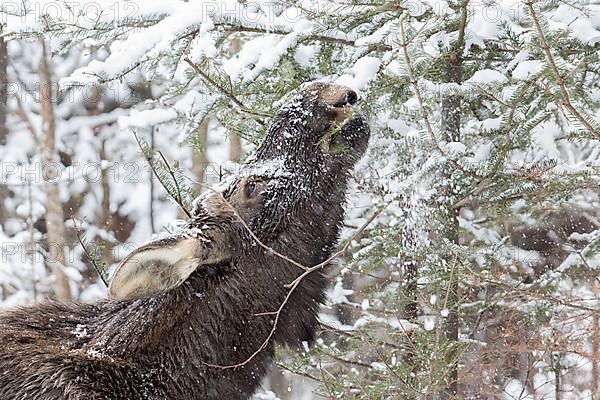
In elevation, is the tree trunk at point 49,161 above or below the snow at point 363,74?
below

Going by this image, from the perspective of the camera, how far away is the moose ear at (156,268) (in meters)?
3.53

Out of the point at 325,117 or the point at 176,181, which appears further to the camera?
the point at 176,181

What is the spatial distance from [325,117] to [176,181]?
0.96m

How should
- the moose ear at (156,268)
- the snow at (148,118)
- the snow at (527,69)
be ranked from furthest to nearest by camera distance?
the snow at (148,118) < the snow at (527,69) < the moose ear at (156,268)

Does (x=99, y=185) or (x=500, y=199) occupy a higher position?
(x=500, y=199)

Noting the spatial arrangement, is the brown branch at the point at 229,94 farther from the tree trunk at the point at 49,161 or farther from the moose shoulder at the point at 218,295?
the tree trunk at the point at 49,161

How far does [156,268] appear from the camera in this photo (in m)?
3.70

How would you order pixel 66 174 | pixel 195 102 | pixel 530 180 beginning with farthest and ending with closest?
1. pixel 66 174
2. pixel 195 102
3. pixel 530 180

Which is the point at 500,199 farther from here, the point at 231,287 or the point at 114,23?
the point at 114,23

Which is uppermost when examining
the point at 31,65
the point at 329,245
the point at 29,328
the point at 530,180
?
the point at 530,180

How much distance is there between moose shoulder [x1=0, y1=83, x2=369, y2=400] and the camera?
3.79 m

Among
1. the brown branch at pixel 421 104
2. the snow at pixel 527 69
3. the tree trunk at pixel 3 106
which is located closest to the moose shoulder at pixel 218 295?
the brown branch at pixel 421 104

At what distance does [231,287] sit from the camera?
4.20 m

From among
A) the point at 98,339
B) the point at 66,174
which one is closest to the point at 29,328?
the point at 98,339
